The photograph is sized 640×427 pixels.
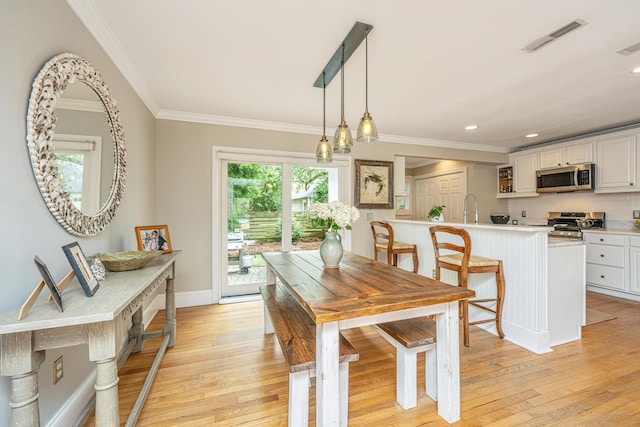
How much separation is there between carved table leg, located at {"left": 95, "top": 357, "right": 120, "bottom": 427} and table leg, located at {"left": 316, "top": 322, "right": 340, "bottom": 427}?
81cm

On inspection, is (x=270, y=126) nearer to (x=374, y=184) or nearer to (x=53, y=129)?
(x=374, y=184)

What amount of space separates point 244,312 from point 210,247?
2.96 feet

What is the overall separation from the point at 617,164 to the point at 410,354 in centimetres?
439

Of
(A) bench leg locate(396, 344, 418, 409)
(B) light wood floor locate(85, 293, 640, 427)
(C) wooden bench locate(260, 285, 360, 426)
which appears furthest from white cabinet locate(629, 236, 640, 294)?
(C) wooden bench locate(260, 285, 360, 426)

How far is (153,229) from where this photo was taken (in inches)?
97.2

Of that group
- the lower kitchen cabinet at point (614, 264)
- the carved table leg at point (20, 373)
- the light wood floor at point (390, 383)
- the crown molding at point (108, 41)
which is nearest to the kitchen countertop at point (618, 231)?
the lower kitchen cabinet at point (614, 264)

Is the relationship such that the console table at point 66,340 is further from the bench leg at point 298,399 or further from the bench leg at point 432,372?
the bench leg at point 432,372

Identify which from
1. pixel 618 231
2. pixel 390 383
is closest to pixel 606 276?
pixel 618 231

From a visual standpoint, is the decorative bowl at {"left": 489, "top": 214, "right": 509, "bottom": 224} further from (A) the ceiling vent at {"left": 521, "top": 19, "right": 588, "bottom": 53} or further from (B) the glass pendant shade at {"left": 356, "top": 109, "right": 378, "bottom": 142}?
(B) the glass pendant shade at {"left": 356, "top": 109, "right": 378, "bottom": 142}

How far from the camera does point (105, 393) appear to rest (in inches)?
41.3

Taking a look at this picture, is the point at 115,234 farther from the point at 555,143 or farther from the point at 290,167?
the point at 555,143

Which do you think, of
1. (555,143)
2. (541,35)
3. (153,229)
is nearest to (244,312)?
(153,229)

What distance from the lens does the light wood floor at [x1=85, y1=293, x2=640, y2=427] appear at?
1.54 metres

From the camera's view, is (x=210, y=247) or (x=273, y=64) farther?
(x=210, y=247)
